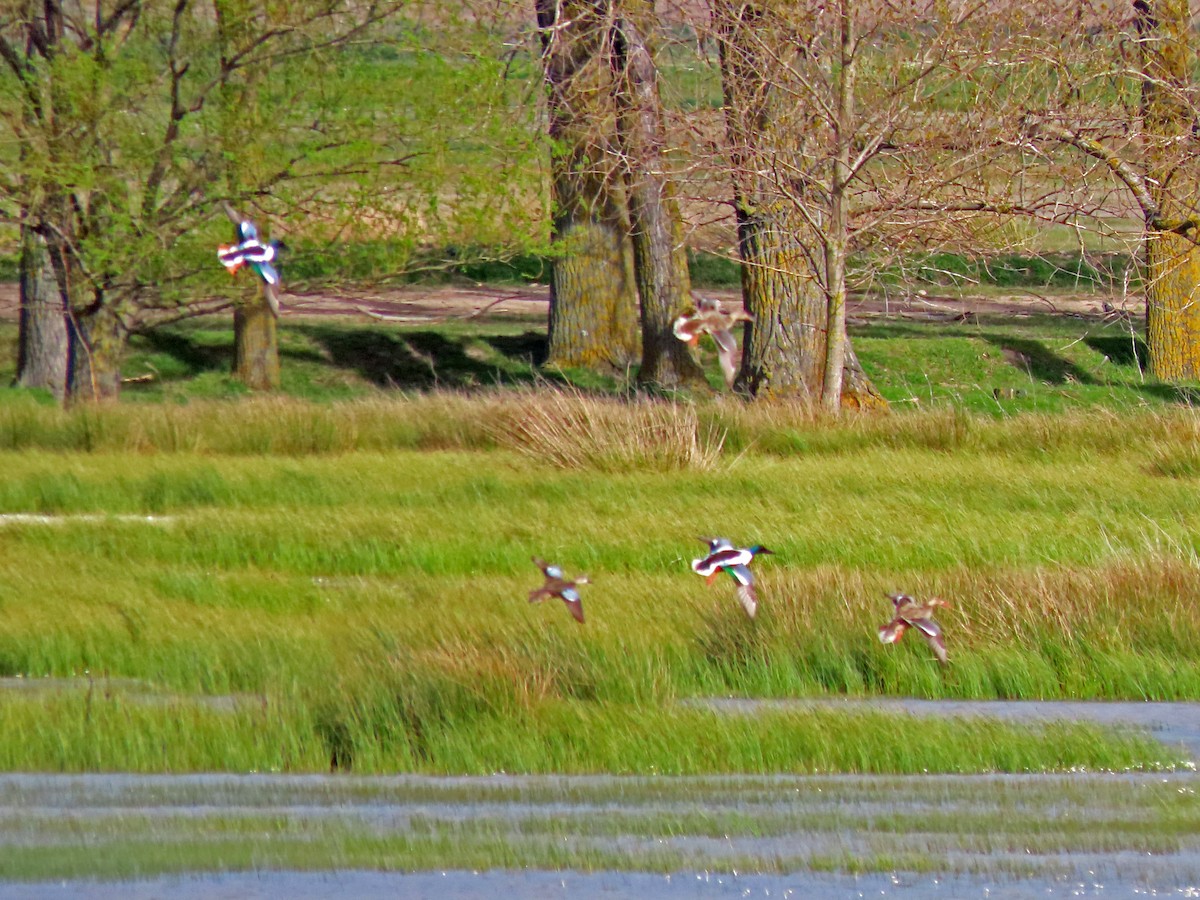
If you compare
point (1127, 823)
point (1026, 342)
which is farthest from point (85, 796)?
point (1026, 342)

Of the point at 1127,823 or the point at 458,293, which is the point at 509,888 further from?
the point at 458,293

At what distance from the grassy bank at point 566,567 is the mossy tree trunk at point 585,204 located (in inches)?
125

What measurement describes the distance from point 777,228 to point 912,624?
28.3ft

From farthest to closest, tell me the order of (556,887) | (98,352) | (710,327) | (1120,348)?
(1120,348) → (98,352) → (710,327) → (556,887)

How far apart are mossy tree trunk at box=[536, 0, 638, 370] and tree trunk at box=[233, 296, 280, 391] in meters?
3.36

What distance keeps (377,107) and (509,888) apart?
11.4 meters

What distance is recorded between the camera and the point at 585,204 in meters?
17.4

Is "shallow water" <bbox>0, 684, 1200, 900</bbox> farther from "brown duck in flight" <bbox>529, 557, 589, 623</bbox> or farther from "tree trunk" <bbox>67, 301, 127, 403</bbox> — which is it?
"tree trunk" <bbox>67, 301, 127, 403</bbox>

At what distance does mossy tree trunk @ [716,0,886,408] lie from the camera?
46.2 feet

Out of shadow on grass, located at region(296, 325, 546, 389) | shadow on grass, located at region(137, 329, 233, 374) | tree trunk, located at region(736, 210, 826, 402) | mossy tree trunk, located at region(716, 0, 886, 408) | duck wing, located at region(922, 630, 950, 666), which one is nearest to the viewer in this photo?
duck wing, located at region(922, 630, 950, 666)

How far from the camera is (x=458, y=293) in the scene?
31.1 m

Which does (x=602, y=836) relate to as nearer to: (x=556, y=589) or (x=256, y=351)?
(x=556, y=589)

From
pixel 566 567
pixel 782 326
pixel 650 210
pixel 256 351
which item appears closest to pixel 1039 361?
pixel 650 210

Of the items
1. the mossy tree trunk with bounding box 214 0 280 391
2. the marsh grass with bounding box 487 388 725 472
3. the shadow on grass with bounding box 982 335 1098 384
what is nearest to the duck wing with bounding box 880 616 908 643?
the marsh grass with bounding box 487 388 725 472
